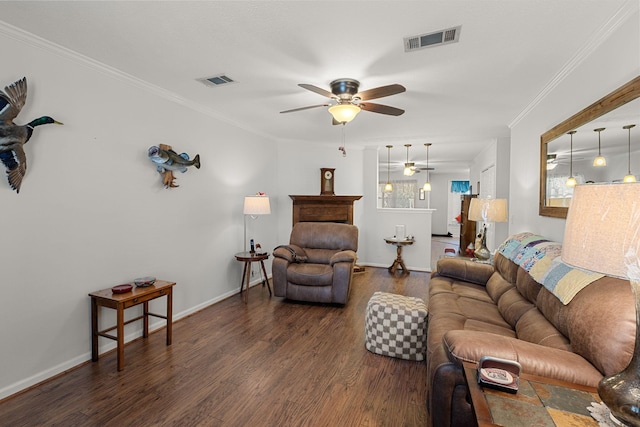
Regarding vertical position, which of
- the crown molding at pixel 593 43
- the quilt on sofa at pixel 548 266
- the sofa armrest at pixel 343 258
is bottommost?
the sofa armrest at pixel 343 258

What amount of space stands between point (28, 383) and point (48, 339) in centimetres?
29

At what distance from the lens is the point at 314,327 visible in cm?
332

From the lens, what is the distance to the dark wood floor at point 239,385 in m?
1.93

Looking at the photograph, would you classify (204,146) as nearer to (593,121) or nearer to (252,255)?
(252,255)

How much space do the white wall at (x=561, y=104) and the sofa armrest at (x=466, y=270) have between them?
2.11 ft

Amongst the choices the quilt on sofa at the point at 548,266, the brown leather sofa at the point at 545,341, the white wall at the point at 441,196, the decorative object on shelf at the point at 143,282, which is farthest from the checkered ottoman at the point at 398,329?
the white wall at the point at 441,196

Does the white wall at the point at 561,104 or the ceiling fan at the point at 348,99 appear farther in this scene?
the ceiling fan at the point at 348,99

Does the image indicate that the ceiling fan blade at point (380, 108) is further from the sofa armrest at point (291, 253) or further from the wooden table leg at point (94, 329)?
the wooden table leg at point (94, 329)

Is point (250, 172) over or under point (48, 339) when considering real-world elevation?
over

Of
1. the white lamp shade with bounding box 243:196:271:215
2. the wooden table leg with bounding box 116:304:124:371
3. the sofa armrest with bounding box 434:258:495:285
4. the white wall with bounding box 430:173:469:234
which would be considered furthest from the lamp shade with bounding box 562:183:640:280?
the white wall with bounding box 430:173:469:234

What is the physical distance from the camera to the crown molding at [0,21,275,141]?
2.12 meters

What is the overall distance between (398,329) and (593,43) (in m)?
2.53

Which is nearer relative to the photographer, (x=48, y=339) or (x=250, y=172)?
(x=48, y=339)

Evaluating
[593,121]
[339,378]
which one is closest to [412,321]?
[339,378]
